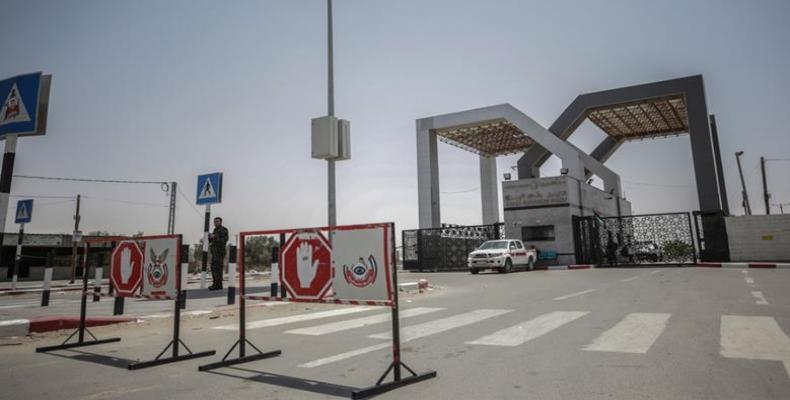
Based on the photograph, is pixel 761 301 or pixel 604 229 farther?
pixel 604 229

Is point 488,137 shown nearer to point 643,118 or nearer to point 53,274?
point 643,118

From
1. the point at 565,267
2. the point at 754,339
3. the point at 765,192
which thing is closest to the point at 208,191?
the point at 754,339

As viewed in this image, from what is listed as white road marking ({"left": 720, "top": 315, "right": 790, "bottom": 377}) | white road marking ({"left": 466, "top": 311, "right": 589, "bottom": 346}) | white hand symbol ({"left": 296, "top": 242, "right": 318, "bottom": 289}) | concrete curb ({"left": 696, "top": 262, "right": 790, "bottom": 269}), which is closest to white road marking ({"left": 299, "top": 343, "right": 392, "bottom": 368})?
white hand symbol ({"left": 296, "top": 242, "right": 318, "bottom": 289})

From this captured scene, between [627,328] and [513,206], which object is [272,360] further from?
[513,206]

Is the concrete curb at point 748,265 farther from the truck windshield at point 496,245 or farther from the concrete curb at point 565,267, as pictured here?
the truck windshield at point 496,245

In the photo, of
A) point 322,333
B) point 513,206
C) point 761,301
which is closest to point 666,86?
point 513,206

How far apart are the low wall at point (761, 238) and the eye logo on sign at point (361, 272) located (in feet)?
105

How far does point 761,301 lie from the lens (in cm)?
920

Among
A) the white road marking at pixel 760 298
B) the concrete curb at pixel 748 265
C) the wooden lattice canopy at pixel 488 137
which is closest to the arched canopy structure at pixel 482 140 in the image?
the wooden lattice canopy at pixel 488 137

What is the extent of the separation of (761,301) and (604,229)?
89.5 feet

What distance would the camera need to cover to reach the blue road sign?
7.16 metres

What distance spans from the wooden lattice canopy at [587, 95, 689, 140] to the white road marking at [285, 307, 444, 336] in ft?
100

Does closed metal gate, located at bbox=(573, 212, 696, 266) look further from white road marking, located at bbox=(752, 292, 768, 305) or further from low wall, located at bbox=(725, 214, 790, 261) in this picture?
white road marking, located at bbox=(752, 292, 768, 305)

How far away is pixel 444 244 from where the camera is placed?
3422 cm
